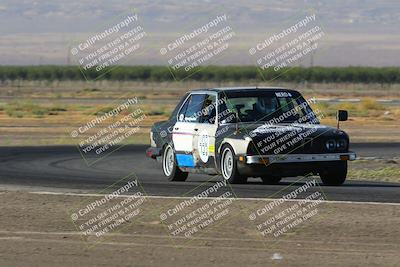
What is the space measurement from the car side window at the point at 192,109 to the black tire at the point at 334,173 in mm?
2354

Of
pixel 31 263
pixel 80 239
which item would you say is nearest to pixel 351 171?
pixel 80 239

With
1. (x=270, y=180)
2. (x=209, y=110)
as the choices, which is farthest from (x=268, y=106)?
(x=270, y=180)

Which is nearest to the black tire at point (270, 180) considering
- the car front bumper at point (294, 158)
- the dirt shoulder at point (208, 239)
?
the car front bumper at point (294, 158)

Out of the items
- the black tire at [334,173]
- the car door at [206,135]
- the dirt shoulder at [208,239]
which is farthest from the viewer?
the car door at [206,135]

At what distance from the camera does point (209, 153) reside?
19.0m

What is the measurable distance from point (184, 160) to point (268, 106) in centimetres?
180

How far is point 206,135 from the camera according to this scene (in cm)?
1906

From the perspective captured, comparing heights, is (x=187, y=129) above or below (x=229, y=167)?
above

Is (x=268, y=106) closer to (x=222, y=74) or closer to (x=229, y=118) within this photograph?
(x=229, y=118)

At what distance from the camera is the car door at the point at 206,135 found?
18.9m

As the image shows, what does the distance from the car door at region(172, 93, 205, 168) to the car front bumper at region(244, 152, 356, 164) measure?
175 cm

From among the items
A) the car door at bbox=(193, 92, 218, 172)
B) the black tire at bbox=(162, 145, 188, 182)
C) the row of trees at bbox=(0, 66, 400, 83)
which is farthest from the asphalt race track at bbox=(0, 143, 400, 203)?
the row of trees at bbox=(0, 66, 400, 83)

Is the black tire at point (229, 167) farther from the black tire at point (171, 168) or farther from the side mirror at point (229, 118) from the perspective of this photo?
the black tire at point (171, 168)

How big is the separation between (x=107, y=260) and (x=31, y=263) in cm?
71
